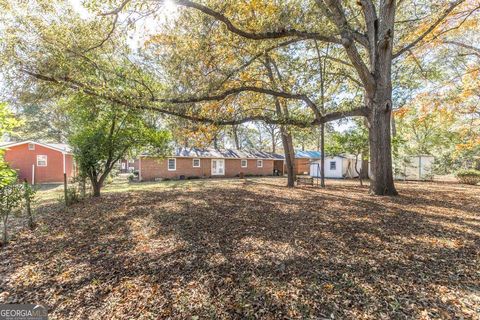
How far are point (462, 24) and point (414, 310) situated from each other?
1392cm

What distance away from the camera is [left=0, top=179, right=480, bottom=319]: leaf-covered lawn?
2572mm

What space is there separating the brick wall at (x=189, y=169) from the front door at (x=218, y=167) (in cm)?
44

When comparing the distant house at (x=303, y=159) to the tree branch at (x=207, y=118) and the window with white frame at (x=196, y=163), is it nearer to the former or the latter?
the window with white frame at (x=196, y=163)

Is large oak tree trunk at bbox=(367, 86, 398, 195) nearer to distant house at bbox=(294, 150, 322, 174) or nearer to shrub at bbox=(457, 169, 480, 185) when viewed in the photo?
shrub at bbox=(457, 169, 480, 185)

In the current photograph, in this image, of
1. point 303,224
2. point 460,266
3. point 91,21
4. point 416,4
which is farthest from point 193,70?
point 416,4

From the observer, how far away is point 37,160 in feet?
60.2

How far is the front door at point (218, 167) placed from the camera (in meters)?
24.4

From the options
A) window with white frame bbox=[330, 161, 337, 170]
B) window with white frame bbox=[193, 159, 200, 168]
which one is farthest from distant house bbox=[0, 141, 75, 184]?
window with white frame bbox=[330, 161, 337, 170]

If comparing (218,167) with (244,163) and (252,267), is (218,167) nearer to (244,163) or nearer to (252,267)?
(244,163)

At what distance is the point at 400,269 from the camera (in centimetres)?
331

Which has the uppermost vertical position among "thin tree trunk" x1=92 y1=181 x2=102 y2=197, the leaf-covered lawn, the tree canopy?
the tree canopy

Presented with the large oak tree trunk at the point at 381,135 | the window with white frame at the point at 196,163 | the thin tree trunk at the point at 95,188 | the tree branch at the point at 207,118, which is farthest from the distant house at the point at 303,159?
the thin tree trunk at the point at 95,188

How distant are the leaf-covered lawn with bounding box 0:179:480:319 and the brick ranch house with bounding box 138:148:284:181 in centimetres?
1471

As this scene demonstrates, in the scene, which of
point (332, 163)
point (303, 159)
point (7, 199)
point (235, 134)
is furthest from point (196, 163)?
point (7, 199)
